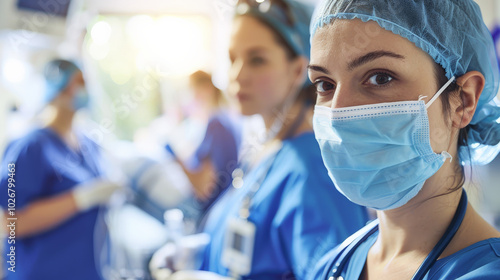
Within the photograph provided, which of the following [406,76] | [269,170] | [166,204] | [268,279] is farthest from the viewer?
[166,204]

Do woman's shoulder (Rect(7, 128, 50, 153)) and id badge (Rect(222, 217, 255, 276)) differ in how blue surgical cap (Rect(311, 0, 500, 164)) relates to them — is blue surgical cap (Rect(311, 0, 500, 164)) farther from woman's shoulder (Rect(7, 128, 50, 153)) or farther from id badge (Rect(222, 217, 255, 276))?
woman's shoulder (Rect(7, 128, 50, 153))

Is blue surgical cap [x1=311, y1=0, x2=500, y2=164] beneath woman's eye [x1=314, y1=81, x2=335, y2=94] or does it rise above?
above

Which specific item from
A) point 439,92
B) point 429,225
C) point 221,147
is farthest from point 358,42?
point 221,147

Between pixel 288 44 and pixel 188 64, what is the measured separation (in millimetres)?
965

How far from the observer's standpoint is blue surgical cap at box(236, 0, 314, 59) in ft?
3.76

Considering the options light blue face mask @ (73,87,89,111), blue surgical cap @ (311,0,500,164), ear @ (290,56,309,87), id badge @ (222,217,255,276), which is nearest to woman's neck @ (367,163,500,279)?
blue surgical cap @ (311,0,500,164)

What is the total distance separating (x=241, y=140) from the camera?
75.7 inches

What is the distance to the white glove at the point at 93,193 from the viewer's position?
5.90 ft

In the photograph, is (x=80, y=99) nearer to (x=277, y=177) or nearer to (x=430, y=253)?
(x=277, y=177)

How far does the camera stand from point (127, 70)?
6.88ft

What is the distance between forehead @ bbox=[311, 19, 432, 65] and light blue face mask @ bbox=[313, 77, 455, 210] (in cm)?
7

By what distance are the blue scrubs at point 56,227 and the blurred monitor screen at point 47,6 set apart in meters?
0.65

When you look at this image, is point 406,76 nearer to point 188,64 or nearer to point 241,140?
point 241,140

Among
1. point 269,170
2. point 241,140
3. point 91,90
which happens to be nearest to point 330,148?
point 269,170
